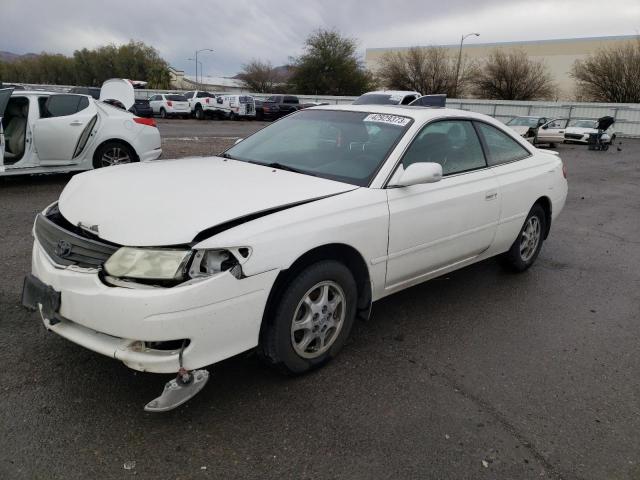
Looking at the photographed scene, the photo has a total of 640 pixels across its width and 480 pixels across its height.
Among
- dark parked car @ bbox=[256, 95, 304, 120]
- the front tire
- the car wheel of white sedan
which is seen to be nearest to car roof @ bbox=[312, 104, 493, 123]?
the front tire

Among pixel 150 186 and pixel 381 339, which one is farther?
pixel 381 339

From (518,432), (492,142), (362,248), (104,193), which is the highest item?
(492,142)

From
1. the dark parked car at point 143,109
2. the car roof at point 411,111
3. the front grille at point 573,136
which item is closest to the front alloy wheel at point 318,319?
the car roof at point 411,111

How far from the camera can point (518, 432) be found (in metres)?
2.71

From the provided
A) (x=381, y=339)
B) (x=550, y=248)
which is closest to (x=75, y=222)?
(x=381, y=339)

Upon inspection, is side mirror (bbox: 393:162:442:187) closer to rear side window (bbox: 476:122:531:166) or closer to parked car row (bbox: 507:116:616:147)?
rear side window (bbox: 476:122:531:166)

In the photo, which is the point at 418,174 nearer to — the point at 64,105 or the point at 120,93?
the point at 64,105

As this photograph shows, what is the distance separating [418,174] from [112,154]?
667 cm

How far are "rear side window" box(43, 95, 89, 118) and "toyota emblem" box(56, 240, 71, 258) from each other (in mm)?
6039

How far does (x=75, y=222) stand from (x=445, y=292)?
3117 millimetres

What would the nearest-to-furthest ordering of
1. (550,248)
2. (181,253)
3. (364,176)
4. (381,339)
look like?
1. (181,253)
2. (364,176)
3. (381,339)
4. (550,248)

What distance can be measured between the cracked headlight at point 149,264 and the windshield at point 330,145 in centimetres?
131

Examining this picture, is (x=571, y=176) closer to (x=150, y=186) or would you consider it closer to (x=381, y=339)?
(x=381, y=339)

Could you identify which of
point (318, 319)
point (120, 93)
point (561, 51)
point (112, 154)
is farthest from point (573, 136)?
point (561, 51)
